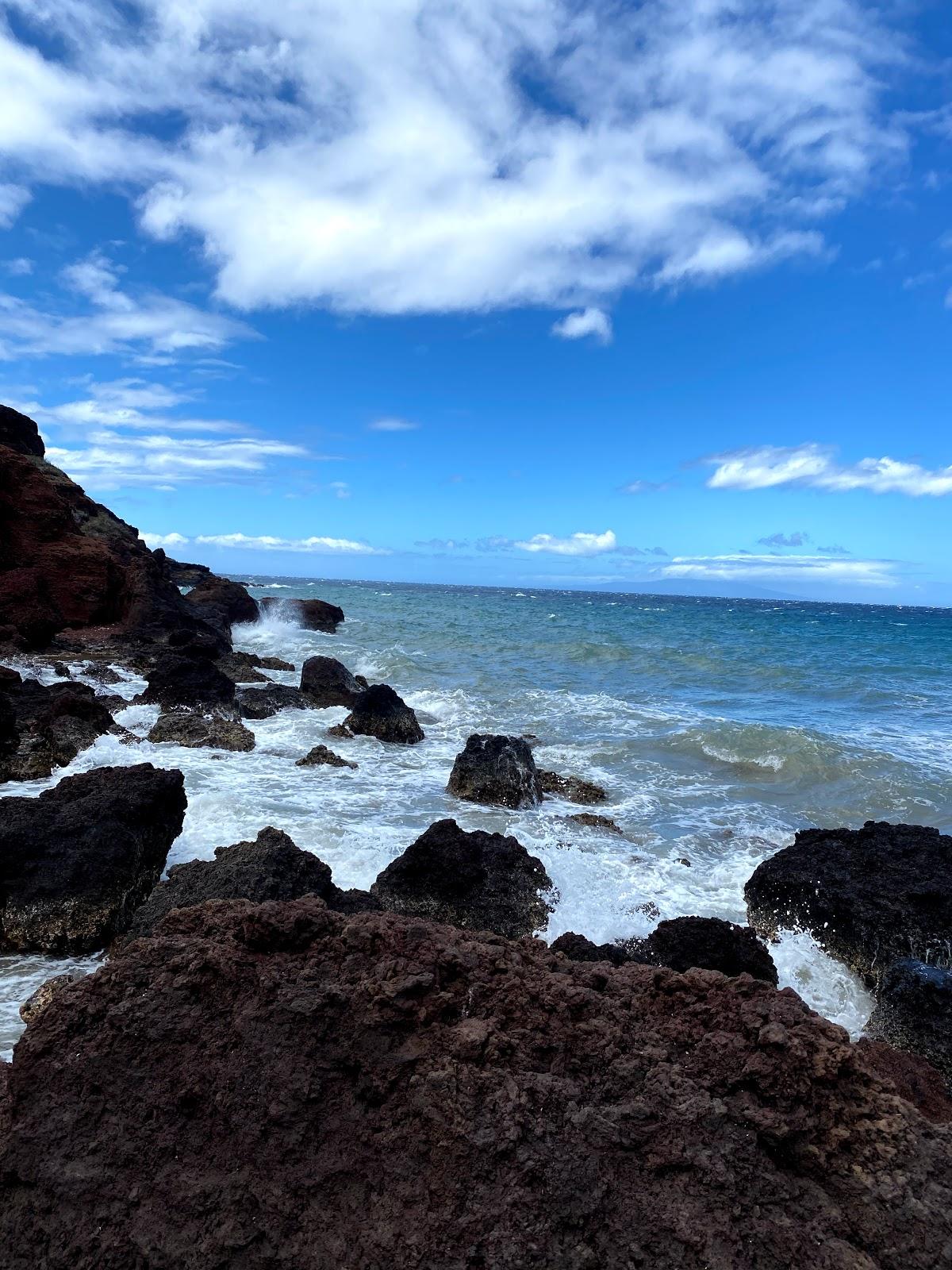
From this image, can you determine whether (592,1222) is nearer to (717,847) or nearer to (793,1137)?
(793,1137)

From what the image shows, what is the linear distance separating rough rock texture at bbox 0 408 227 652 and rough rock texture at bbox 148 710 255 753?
26.0ft

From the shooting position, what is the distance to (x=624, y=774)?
1243 centimetres

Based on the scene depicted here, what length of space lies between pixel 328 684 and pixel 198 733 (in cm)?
508

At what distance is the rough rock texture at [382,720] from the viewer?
13484 mm

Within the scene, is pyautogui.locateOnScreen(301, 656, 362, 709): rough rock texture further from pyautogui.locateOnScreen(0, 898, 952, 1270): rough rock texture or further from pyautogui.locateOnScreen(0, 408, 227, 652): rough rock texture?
pyautogui.locateOnScreen(0, 898, 952, 1270): rough rock texture

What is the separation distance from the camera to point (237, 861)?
5484 millimetres

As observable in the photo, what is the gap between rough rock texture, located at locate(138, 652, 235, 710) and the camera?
13.1 meters

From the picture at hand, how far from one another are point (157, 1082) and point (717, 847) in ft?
25.8

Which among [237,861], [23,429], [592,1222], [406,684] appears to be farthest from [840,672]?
[23,429]

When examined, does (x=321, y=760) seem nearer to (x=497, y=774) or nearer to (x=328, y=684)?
(x=497, y=774)

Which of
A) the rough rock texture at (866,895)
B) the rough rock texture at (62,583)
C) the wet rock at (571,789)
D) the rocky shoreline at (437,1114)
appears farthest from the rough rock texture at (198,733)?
the rocky shoreline at (437,1114)

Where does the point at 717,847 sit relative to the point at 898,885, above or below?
below

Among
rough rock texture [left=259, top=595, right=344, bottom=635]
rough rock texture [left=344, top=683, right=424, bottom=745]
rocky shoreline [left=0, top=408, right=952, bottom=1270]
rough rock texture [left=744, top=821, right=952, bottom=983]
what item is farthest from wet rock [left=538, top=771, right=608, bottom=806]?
rough rock texture [left=259, top=595, right=344, bottom=635]

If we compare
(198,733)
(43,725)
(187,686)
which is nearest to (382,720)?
(198,733)
